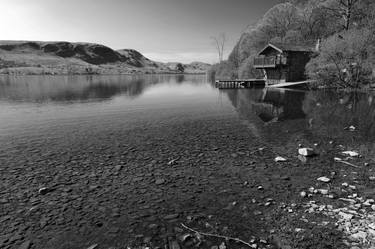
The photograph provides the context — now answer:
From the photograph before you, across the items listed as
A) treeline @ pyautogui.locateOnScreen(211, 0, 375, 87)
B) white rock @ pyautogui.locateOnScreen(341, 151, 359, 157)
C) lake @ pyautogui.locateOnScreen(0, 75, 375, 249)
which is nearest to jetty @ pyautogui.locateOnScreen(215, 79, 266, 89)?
treeline @ pyautogui.locateOnScreen(211, 0, 375, 87)

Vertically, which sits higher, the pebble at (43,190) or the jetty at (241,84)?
the jetty at (241,84)

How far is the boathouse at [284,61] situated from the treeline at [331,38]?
3.02 meters

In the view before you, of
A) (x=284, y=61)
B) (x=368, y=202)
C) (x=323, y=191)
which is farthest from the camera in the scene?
(x=284, y=61)

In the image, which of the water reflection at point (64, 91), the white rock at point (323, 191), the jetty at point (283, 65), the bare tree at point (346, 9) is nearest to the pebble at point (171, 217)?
the white rock at point (323, 191)

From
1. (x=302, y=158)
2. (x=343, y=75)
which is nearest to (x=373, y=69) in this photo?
(x=343, y=75)

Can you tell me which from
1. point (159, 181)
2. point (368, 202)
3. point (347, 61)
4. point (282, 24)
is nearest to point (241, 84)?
point (347, 61)

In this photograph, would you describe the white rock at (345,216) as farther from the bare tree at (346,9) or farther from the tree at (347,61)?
the bare tree at (346,9)

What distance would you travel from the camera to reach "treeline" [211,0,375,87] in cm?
3472

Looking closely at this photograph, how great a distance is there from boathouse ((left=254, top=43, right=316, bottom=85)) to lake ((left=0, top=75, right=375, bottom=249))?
29.7 metres

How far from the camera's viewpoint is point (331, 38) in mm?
39531

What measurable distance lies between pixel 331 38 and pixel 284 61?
376 inches

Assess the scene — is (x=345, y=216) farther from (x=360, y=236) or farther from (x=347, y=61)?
(x=347, y=61)

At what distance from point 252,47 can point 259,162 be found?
215 ft

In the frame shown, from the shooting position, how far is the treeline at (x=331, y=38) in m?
34.7
